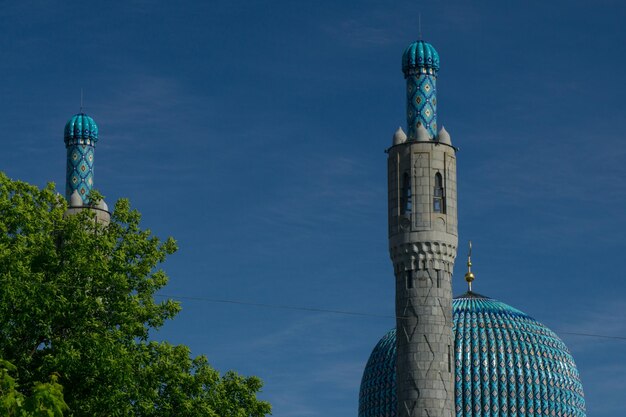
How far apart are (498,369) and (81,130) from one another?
41764 mm

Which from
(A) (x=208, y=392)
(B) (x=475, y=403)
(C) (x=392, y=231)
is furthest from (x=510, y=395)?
(A) (x=208, y=392)

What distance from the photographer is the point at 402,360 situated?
5038cm

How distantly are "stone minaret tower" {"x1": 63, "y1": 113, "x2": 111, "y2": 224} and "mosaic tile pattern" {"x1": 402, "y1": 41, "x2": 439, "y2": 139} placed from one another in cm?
1202

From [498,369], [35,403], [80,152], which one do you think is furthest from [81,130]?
[498,369]

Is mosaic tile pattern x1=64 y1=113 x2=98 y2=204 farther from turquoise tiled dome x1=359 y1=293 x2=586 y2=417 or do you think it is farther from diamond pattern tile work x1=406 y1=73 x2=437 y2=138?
turquoise tiled dome x1=359 y1=293 x2=586 y2=417

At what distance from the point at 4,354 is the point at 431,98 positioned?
20748mm

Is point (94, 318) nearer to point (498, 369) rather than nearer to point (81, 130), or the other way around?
point (81, 130)

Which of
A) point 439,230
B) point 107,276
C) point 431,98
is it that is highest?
point 431,98

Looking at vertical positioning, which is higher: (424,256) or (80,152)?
(80,152)

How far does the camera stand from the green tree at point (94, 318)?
36.7m

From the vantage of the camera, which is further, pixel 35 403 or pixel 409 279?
pixel 409 279

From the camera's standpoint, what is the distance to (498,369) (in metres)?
89.6

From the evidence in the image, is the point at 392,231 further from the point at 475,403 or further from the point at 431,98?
the point at 475,403

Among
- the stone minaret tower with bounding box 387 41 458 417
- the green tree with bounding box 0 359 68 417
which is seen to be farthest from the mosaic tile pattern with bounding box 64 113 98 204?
the green tree with bounding box 0 359 68 417
